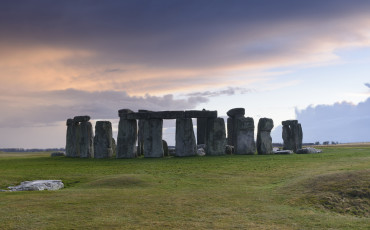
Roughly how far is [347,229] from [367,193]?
4.37 m

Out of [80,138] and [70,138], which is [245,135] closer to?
[80,138]

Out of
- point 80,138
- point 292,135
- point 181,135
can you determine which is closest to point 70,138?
point 80,138

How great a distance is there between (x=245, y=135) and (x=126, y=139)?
986cm

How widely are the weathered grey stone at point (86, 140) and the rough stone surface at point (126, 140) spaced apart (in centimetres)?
411

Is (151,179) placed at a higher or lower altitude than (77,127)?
lower

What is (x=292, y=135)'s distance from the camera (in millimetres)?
40062

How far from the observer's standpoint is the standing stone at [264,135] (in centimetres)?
3584

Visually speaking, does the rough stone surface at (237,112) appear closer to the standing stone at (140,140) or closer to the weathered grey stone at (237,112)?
the weathered grey stone at (237,112)

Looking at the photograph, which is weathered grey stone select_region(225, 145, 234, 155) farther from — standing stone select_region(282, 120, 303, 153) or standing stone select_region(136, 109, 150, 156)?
standing stone select_region(136, 109, 150, 156)

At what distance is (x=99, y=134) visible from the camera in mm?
37531

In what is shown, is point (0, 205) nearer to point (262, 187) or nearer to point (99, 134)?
point (262, 187)

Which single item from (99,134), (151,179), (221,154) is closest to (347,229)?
(151,179)

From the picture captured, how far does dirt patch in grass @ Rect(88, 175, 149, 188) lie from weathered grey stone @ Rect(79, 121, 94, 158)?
1933cm

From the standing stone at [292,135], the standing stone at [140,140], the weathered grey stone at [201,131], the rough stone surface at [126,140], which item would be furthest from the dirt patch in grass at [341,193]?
the weathered grey stone at [201,131]
